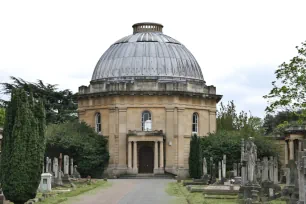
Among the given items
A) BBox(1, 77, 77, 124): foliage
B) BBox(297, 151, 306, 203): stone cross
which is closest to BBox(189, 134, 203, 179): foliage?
BBox(1, 77, 77, 124): foliage

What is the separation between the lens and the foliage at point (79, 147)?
64.3 m

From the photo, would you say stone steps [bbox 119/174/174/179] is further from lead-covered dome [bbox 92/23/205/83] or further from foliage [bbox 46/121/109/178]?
lead-covered dome [bbox 92/23/205/83]

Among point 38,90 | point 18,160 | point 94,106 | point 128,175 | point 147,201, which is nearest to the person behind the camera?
point 18,160

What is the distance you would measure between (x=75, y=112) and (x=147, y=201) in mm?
49890

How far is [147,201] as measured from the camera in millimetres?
31953

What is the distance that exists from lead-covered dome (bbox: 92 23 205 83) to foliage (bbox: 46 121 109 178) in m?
7.26

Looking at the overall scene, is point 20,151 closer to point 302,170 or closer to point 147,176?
point 302,170

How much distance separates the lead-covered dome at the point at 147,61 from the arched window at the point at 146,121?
147 inches

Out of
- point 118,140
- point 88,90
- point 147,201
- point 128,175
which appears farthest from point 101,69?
point 147,201

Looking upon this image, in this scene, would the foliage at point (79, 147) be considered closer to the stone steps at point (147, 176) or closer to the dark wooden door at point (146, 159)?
the stone steps at point (147, 176)

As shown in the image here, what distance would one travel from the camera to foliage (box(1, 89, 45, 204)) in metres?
25.0

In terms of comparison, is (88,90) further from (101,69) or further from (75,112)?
(75,112)

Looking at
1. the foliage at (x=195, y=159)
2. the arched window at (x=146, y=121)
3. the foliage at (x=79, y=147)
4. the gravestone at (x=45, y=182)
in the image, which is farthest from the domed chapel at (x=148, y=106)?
the gravestone at (x=45, y=182)

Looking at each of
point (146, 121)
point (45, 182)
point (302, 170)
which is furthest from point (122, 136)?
point (302, 170)
